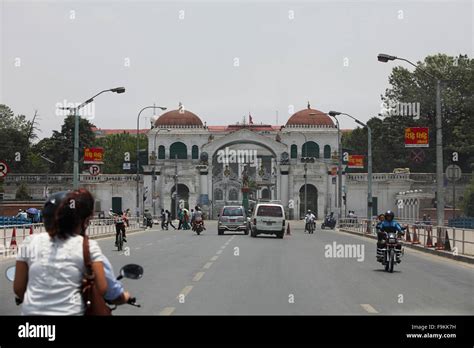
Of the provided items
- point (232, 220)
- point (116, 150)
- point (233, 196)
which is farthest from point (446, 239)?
point (116, 150)

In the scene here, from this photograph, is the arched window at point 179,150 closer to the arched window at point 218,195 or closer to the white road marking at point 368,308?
the arched window at point 218,195

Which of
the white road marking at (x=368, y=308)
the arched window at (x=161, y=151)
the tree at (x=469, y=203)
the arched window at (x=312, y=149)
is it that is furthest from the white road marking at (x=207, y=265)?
the arched window at (x=161, y=151)

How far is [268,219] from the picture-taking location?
45062 millimetres

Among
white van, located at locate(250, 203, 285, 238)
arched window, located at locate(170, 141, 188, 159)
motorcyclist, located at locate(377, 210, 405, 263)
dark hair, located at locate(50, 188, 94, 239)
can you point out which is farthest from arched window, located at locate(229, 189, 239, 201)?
dark hair, located at locate(50, 188, 94, 239)

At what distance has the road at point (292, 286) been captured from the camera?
13.0 m

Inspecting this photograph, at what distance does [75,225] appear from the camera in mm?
5812

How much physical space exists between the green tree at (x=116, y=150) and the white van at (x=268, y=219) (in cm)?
9038

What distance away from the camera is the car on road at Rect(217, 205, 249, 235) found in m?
50.4

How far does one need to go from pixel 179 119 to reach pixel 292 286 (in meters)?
101

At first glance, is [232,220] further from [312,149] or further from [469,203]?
[312,149]

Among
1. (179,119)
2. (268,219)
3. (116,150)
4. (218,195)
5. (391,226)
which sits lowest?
(268,219)

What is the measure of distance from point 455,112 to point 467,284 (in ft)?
257

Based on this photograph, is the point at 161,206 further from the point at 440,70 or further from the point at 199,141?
the point at 440,70
